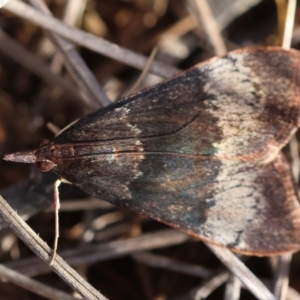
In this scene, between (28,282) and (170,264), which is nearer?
(28,282)

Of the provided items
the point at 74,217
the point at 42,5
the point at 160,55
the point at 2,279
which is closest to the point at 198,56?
the point at 160,55

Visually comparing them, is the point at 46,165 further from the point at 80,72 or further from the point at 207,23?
the point at 207,23

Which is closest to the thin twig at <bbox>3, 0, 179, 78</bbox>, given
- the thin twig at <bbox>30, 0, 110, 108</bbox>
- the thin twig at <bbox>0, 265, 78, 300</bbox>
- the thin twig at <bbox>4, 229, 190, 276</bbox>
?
the thin twig at <bbox>30, 0, 110, 108</bbox>

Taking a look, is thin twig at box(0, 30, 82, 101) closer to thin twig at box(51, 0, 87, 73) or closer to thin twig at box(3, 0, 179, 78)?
thin twig at box(51, 0, 87, 73)

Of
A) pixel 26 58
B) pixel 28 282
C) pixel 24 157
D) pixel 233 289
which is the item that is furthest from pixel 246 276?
pixel 26 58

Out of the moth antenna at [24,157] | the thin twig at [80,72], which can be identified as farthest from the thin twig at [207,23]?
the moth antenna at [24,157]

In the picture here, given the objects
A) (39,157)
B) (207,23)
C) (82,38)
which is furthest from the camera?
(207,23)

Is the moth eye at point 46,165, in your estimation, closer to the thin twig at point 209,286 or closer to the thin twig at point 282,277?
the thin twig at point 209,286
